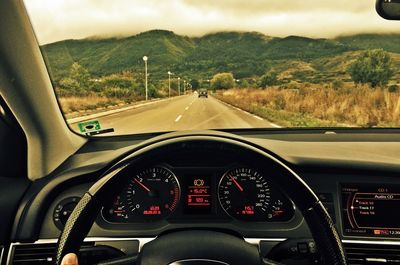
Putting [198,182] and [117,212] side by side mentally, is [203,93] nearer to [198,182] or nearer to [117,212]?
[198,182]

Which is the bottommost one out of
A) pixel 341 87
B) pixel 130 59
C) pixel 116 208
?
pixel 116 208

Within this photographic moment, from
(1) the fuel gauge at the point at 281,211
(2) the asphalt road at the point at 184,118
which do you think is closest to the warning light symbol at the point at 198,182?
(1) the fuel gauge at the point at 281,211

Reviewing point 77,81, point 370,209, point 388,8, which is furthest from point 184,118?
point 388,8

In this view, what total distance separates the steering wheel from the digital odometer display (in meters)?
1.26

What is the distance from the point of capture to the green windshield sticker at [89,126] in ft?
14.2

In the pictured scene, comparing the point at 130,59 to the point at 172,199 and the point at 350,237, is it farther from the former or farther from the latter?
the point at 350,237

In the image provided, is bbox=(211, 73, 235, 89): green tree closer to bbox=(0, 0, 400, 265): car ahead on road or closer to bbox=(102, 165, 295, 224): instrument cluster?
bbox=(0, 0, 400, 265): car ahead on road

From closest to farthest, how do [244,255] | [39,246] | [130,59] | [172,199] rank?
[244,255] < [39,246] < [172,199] < [130,59]

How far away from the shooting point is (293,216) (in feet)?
12.0

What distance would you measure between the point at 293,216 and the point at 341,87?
97.0 inches

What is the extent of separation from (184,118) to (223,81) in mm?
702

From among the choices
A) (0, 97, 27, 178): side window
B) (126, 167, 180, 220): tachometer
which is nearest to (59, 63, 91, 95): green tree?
(0, 97, 27, 178): side window

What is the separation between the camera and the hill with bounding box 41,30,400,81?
5219 mm

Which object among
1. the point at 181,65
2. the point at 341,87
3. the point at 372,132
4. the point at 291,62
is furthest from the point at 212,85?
the point at 372,132
